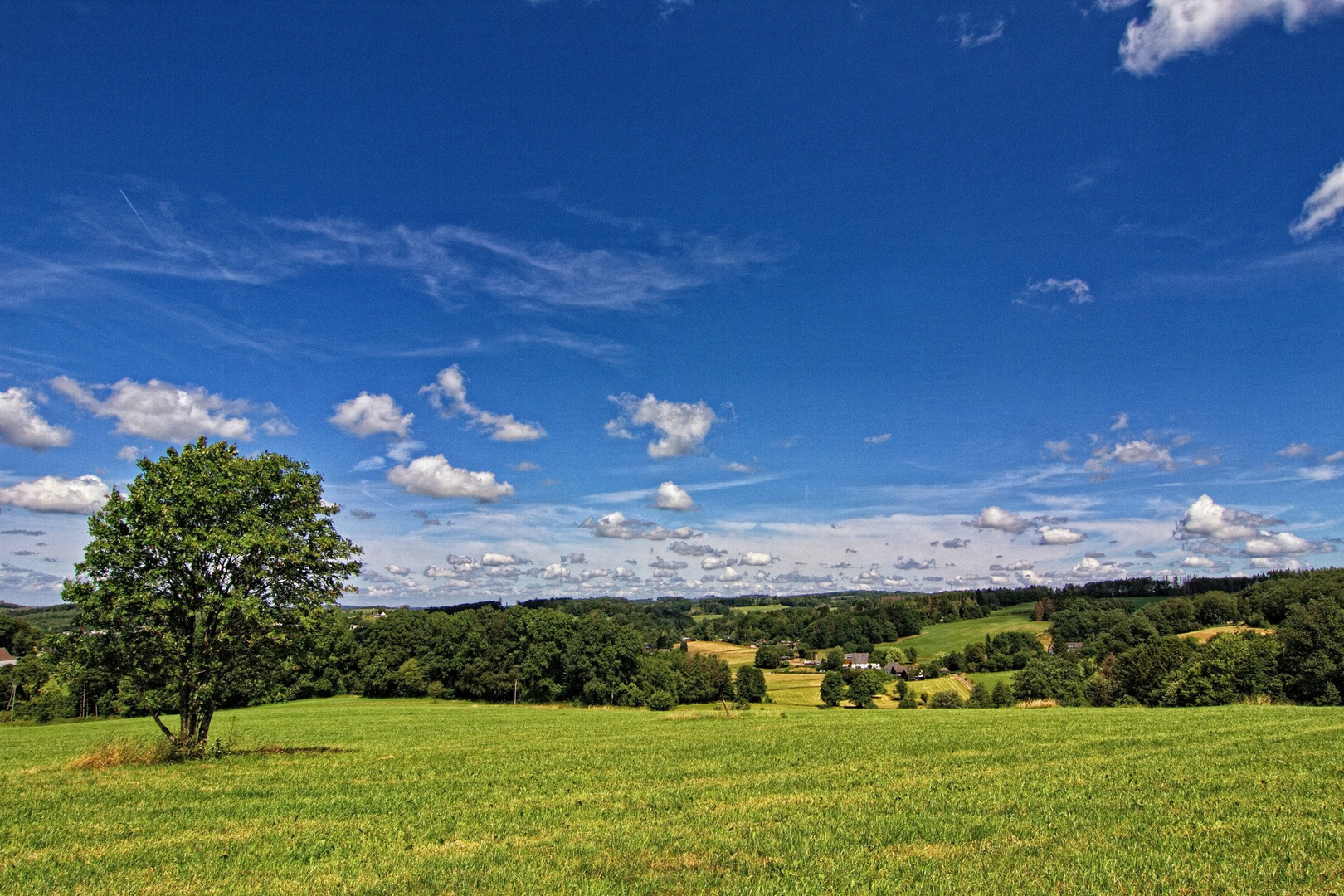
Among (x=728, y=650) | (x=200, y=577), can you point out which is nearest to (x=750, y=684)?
(x=728, y=650)

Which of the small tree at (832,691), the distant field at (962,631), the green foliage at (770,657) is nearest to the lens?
the small tree at (832,691)

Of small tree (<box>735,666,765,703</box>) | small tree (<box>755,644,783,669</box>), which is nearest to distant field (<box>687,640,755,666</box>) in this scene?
small tree (<box>755,644,783,669</box>)

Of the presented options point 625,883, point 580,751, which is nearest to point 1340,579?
point 580,751

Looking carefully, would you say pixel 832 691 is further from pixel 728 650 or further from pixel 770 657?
pixel 728 650

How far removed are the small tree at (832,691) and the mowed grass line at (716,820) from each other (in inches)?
2862

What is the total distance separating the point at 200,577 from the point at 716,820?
17.6 metres

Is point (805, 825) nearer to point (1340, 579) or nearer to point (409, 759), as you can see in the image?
point (409, 759)

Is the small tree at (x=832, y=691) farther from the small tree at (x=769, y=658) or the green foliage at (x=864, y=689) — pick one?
the small tree at (x=769, y=658)

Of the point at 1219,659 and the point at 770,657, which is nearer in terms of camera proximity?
the point at 1219,659

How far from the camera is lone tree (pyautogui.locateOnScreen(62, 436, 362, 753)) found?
64.4ft

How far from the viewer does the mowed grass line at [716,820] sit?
27.0 feet

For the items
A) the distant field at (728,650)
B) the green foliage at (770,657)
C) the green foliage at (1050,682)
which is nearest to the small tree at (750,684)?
the distant field at (728,650)

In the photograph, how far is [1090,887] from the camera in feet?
24.8

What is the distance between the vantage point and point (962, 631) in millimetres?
160750
